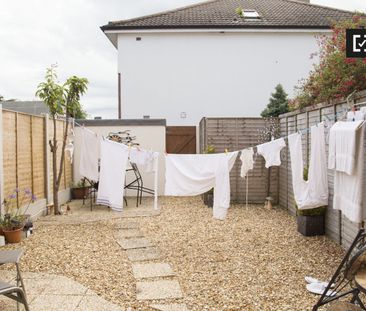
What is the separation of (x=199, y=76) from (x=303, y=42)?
3973 millimetres

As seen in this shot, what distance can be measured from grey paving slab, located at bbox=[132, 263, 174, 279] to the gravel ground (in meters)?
0.09

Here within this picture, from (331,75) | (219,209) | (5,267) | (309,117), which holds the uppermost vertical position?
(331,75)

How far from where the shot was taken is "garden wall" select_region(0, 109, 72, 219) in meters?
6.75

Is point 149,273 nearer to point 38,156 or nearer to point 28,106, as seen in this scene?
point 38,156

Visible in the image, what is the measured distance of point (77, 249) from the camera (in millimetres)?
5844

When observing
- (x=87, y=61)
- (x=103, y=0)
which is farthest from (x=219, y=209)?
(x=87, y=61)

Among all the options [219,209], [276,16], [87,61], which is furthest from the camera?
[276,16]

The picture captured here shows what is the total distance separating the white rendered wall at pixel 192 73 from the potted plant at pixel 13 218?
8204mm

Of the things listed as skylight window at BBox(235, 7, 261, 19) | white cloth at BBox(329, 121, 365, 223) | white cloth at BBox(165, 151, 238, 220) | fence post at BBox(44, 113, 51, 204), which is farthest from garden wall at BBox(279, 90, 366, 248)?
skylight window at BBox(235, 7, 261, 19)

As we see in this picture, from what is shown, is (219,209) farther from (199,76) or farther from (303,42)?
(303,42)

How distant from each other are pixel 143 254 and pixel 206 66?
34.2 ft

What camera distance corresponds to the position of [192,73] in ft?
49.0

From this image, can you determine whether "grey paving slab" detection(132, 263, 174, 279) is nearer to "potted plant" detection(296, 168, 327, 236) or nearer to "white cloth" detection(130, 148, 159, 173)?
"potted plant" detection(296, 168, 327, 236)

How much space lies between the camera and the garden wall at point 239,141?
32.2ft
